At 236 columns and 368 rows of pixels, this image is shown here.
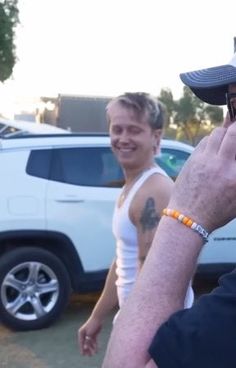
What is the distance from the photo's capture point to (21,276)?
20.9 feet

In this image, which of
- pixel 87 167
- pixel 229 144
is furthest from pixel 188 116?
pixel 229 144

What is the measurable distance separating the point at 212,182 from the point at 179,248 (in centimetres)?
15

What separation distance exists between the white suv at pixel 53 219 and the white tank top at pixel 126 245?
341 cm

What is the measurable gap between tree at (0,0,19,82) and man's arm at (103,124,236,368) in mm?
28616

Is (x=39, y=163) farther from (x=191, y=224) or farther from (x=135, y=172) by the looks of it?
(x=191, y=224)

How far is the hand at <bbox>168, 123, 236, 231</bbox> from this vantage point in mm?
1379

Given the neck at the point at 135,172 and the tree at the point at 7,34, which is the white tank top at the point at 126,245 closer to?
the neck at the point at 135,172

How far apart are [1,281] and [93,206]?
106 cm

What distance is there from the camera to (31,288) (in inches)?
249

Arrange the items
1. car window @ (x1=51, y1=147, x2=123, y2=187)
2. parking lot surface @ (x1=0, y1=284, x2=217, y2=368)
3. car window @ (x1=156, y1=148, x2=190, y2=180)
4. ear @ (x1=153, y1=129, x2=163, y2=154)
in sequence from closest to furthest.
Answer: ear @ (x1=153, y1=129, x2=163, y2=154) < parking lot surface @ (x1=0, y1=284, x2=217, y2=368) < car window @ (x1=51, y1=147, x2=123, y2=187) < car window @ (x1=156, y1=148, x2=190, y2=180)

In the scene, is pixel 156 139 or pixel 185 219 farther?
pixel 156 139

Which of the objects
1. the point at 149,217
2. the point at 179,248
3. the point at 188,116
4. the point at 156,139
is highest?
the point at 179,248

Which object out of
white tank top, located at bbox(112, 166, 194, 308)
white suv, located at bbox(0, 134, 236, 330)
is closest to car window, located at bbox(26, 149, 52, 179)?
white suv, located at bbox(0, 134, 236, 330)

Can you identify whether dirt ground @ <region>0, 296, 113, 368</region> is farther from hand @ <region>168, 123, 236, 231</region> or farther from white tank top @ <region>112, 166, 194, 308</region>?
hand @ <region>168, 123, 236, 231</region>
